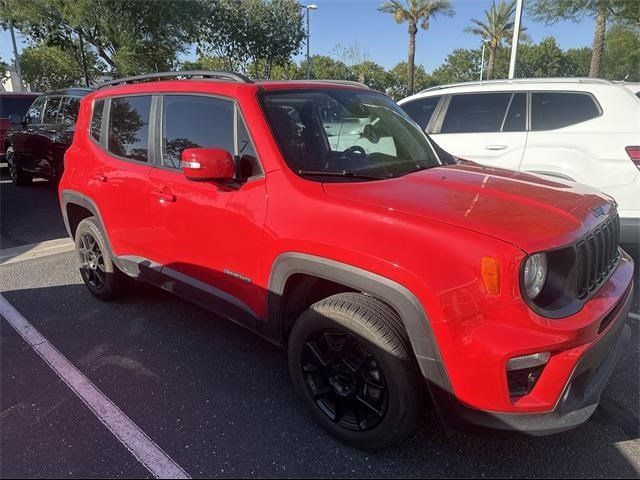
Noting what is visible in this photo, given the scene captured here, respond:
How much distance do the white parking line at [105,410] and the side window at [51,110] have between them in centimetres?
591

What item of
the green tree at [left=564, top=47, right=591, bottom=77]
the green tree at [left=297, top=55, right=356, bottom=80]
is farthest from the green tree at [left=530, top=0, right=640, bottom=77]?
the green tree at [left=564, top=47, right=591, bottom=77]

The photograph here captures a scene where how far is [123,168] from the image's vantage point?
11.6ft

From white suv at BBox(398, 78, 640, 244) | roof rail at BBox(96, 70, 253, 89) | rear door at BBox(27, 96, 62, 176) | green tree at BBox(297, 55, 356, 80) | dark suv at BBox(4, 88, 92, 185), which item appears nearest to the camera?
roof rail at BBox(96, 70, 253, 89)

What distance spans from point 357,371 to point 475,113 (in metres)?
4.40

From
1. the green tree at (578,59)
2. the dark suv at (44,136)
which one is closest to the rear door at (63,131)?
the dark suv at (44,136)

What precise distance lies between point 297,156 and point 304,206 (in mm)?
424

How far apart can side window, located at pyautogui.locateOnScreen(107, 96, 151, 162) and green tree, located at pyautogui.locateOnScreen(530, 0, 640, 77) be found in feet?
55.9

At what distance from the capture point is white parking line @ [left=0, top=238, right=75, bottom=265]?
5.43 meters

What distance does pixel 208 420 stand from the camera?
2.60m

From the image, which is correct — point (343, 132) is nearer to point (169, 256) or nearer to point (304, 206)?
point (304, 206)

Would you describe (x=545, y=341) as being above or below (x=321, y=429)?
above

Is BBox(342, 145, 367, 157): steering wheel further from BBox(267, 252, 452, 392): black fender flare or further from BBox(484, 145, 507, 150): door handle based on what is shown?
BBox(484, 145, 507, 150): door handle

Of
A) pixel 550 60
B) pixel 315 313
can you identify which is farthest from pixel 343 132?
pixel 550 60

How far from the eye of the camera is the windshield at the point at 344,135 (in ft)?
8.78
